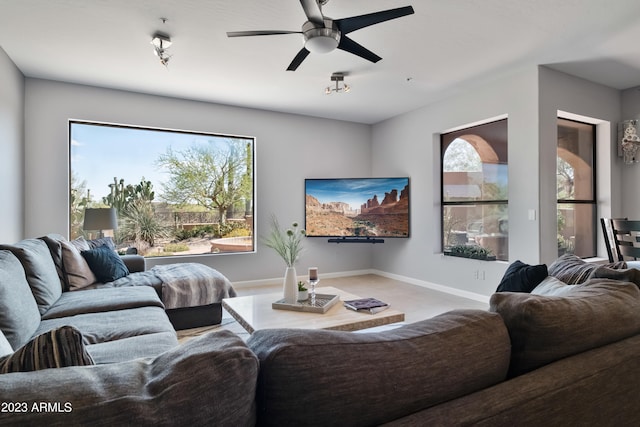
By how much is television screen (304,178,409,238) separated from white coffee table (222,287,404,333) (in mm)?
2922

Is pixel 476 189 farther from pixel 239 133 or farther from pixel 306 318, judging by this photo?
pixel 239 133

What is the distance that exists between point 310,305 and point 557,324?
1789mm

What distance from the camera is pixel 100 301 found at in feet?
7.86

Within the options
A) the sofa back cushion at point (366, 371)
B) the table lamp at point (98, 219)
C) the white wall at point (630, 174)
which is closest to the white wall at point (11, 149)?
the table lamp at point (98, 219)

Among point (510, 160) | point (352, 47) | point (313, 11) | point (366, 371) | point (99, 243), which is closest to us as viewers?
point (366, 371)

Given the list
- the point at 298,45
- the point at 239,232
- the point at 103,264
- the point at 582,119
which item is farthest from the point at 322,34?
the point at 582,119

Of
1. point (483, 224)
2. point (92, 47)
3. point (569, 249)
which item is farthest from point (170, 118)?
point (569, 249)

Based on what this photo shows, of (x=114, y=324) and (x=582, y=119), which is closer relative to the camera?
(x=114, y=324)

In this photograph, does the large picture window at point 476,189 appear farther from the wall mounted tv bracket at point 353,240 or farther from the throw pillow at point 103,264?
the throw pillow at point 103,264

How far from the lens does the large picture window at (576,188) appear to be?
4203 mm

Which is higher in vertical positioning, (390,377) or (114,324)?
(390,377)

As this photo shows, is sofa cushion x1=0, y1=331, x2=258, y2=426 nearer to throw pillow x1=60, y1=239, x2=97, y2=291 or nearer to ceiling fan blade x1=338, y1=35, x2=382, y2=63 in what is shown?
ceiling fan blade x1=338, y1=35, x2=382, y2=63

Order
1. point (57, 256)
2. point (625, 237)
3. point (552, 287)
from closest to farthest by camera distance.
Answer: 1. point (552, 287)
2. point (57, 256)
3. point (625, 237)

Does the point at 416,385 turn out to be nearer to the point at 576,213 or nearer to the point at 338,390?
the point at 338,390
